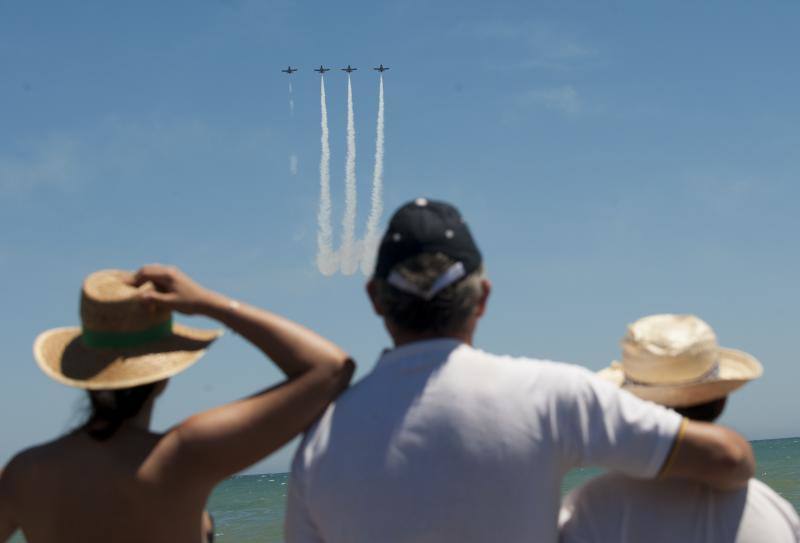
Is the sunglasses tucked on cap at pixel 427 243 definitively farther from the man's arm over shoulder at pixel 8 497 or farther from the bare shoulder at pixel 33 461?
the man's arm over shoulder at pixel 8 497

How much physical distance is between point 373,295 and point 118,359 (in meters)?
0.79

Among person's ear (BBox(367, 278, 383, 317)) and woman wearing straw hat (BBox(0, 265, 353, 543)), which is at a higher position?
person's ear (BBox(367, 278, 383, 317))

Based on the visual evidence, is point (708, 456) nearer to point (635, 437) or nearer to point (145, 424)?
point (635, 437)

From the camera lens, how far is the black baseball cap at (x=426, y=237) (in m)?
2.69

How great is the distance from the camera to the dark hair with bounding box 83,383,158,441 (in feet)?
9.40

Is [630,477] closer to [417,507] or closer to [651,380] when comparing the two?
[651,380]

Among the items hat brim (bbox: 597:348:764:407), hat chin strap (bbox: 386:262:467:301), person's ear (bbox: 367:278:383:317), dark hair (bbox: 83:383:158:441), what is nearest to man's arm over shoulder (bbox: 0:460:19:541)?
dark hair (bbox: 83:383:158:441)

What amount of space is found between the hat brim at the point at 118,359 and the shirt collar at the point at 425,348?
646 mm

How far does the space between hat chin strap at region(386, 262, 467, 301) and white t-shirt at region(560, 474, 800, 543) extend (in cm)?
73

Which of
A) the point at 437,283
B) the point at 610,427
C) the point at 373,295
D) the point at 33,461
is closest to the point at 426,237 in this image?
the point at 437,283

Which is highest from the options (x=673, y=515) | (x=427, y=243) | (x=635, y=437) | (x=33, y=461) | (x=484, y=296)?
(x=427, y=243)

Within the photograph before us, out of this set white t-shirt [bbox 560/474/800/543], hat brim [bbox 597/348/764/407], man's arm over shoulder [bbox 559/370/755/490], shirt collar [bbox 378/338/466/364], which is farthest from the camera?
hat brim [bbox 597/348/764/407]

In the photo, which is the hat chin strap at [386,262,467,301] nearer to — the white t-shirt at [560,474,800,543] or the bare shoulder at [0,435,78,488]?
the white t-shirt at [560,474,800,543]

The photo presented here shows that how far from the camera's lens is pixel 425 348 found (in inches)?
105
